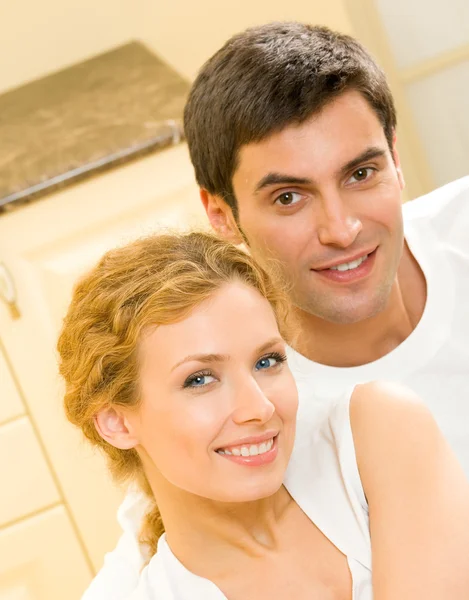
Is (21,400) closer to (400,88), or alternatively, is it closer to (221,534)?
(221,534)

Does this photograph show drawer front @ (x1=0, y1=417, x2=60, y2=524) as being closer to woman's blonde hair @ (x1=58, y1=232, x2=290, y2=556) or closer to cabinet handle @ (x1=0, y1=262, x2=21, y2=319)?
cabinet handle @ (x1=0, y1=262, x2=21, y2=319)

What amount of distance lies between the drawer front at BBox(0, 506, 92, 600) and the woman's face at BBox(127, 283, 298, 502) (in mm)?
885

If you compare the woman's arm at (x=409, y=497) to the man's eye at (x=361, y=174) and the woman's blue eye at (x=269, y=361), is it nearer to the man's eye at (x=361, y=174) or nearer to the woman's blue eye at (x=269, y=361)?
the woman's blue eye at (x=269, y=361)

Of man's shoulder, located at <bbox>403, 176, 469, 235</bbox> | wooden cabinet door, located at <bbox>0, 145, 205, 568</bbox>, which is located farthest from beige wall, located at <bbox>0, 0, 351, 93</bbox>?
man's shoulder, located at <bbox>403, 176, 469, 235</bbox>

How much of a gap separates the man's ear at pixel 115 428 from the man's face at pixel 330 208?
404mm

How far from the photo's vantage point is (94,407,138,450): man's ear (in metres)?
1.20

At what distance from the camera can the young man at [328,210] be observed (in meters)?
1.43

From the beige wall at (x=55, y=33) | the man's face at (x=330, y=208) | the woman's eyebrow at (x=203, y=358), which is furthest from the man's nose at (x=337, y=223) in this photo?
the beige wall at (x=55, y=33)

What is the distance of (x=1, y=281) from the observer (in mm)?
1908

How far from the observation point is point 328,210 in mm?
1420

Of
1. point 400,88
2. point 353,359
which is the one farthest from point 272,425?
point 400,88

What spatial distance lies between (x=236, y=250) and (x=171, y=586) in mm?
441

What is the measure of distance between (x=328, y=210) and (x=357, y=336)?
274 mm

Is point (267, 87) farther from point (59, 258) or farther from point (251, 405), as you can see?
point (59, 258)
